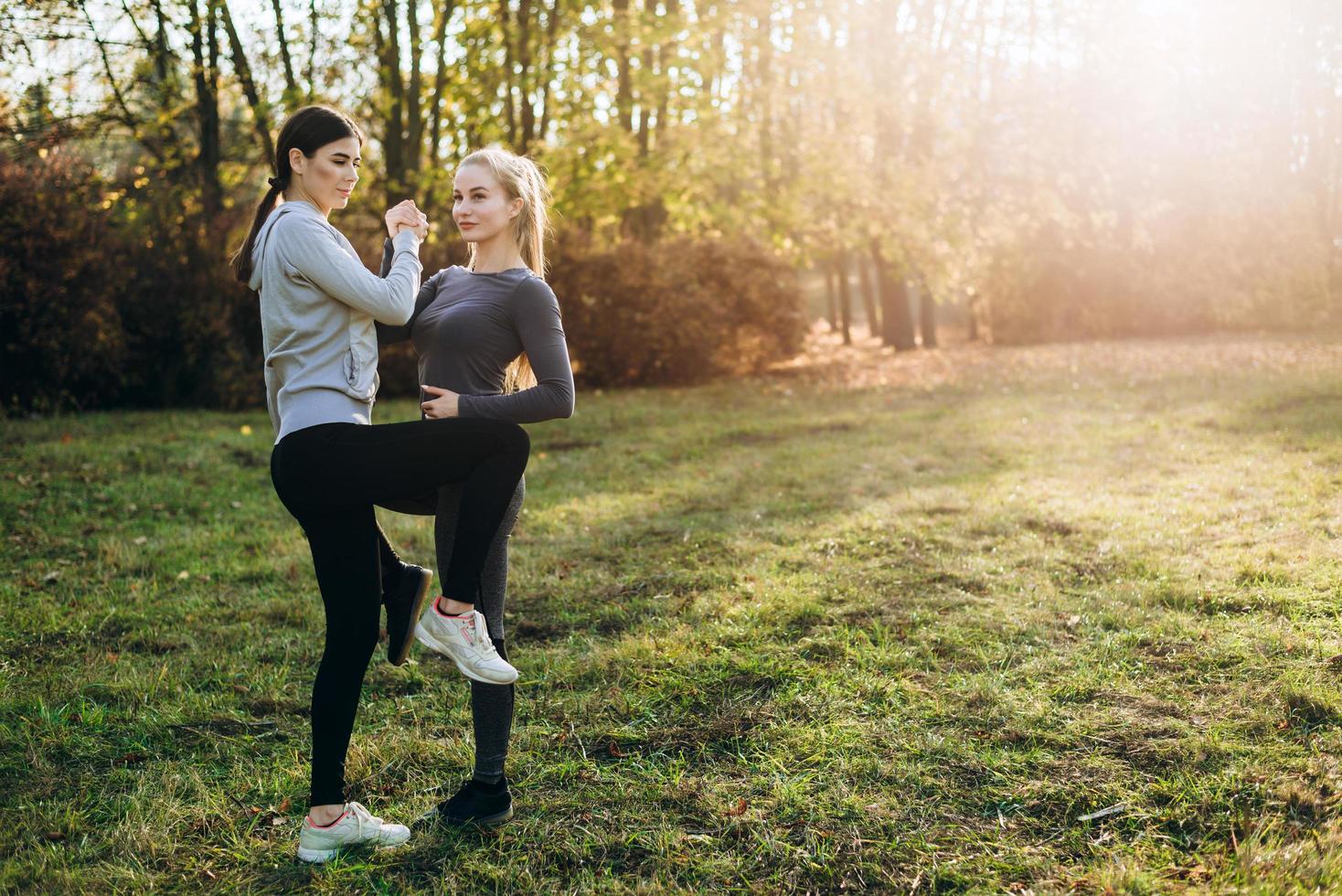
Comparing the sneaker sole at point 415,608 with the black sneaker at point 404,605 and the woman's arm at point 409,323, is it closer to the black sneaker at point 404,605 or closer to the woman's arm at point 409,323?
the black sneaker at point 404,605

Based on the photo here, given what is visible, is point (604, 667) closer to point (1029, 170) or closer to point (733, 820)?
point (733, 820)

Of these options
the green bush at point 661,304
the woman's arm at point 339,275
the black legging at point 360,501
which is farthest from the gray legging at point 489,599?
the green bush at point 661,304

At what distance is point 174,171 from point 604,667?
15182mm

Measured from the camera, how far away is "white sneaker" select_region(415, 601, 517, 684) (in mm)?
2969

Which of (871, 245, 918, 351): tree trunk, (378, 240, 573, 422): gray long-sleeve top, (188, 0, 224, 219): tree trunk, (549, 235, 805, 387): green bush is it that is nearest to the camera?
(378, 240, 573, 422): gray long-sleeve top

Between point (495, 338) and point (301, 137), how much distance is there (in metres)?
0.80

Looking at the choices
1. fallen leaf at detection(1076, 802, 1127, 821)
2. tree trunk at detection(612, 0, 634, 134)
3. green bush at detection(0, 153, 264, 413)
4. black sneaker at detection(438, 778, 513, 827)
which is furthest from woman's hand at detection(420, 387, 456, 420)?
tree trunk at detection(612, 0, 634, 134)

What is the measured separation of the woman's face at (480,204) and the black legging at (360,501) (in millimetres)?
656

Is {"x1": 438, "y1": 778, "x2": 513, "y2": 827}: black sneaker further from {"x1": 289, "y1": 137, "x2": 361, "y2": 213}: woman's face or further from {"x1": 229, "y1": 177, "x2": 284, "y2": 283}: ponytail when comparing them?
{"x1": 289, "y1": 137, "x2": 361, "y2": 213}: woman's face

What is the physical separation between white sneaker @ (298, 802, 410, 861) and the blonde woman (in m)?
0.23

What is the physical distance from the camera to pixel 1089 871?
296cm

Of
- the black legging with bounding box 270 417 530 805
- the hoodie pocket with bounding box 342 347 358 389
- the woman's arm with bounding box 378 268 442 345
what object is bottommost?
the black legging with bounding box 270 417 530 805

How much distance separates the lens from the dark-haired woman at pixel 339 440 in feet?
9.39

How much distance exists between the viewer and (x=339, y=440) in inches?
112
